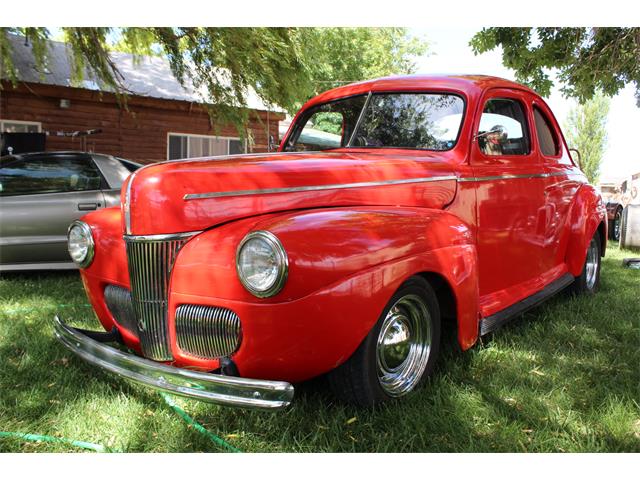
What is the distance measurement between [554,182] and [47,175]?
5.31 metres

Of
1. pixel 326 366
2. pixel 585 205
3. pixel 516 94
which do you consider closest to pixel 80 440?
pixel 326 366

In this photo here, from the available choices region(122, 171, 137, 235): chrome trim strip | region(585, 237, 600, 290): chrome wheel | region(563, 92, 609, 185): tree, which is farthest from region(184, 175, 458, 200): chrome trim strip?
region(563, 92, 609, 185): tree

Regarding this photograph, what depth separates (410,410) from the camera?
2635 mm

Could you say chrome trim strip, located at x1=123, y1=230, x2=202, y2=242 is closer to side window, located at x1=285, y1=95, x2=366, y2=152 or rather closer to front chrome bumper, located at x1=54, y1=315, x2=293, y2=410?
front chrome bumper, located at x1=54, y1=315, x2=293, y2=410

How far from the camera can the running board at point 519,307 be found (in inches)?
130

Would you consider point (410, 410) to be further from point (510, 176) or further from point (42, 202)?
point (42, 202)

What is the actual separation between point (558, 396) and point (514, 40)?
852 centimetres

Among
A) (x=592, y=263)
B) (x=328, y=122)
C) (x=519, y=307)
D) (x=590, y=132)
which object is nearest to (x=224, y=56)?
(x=328, y=122)

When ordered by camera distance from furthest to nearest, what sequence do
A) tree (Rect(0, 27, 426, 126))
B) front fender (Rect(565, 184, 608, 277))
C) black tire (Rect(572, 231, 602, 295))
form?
tree (Rect(0, 27, 426, 126))
black tire (Rect(572, 231, 602, 295))
front fender (Rect(565, 184, 608, 277))

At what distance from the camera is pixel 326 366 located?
2.35 metres

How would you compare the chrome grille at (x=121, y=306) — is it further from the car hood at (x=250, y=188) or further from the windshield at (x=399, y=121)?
the windshield at (x=399, y=121)

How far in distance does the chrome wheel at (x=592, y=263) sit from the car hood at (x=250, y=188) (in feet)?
10.0

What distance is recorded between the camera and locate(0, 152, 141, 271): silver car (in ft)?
19.0

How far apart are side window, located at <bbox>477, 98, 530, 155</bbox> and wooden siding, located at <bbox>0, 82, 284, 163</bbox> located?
22.4 ft
